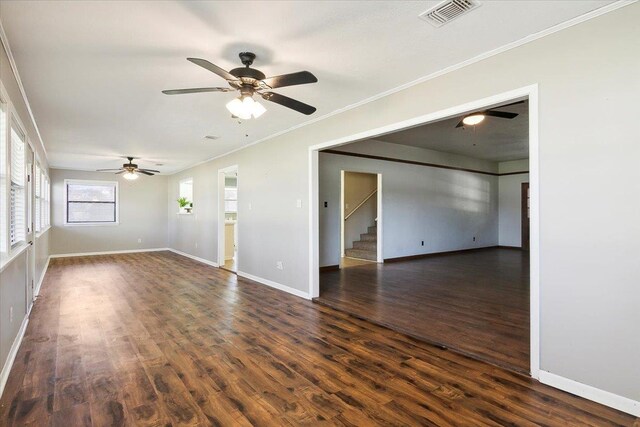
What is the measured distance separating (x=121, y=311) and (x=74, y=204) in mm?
7253

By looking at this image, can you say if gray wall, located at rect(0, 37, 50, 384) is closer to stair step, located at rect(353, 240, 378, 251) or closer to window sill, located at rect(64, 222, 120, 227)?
stair step, located at rect(353, 240, 378, 251)

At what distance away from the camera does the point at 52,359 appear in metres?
2.84

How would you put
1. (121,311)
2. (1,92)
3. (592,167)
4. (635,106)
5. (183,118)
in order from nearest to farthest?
(635,106) < (592,167) < (1,92) < (121,311) < (183,118)

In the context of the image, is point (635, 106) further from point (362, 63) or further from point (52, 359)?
point (52, 359)

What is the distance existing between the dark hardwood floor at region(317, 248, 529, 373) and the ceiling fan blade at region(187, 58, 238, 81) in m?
2.90

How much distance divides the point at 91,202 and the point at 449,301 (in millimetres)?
10323

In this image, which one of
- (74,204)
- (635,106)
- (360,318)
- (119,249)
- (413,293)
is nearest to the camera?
(635,106)

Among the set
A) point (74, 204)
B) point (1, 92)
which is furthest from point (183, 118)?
point (74, 204)

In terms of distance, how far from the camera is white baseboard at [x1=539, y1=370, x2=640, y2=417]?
2.02 metres

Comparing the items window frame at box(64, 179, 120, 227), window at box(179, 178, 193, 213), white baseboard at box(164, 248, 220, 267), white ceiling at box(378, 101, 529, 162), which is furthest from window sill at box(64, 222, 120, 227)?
white ceiling at box(378, 101, 529, 162)

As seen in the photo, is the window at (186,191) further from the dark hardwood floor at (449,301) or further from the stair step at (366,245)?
the dark hardwood floor at (449,301)

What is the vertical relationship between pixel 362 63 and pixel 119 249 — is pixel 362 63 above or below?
above

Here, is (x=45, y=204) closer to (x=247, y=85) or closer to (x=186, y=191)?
(x=186, y=191)

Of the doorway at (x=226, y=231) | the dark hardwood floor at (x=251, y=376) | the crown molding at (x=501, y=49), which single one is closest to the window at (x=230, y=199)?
the doorway at (x=226, y=231)
